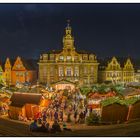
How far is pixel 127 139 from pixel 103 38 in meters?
0.91

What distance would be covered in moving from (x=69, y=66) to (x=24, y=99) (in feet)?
1.64

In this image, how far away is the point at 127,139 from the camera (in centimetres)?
462

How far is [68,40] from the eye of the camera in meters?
4.68

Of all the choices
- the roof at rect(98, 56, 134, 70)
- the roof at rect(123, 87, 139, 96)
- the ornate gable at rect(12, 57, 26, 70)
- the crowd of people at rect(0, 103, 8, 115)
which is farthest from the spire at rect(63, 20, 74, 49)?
the crowd of people at rect(0, 103, 8, 115)

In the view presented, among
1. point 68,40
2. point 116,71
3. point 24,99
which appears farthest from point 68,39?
point 24,99

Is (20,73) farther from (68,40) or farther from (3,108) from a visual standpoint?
(68,40)

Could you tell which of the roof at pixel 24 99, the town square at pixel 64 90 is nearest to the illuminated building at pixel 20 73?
→ the town square at pixel 64 90

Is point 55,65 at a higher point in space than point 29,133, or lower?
higher

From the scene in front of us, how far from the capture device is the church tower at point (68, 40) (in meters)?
4.65

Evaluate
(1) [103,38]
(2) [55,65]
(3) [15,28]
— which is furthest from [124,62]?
(3) [15,28]

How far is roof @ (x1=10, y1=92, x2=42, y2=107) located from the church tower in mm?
490

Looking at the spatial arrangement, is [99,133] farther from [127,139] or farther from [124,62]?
[124,62]

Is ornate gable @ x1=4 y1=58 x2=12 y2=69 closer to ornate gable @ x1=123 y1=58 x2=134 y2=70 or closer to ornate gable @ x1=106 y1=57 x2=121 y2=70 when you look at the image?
ornate gable @ x1=106 y1=57 x2=121 y2=70

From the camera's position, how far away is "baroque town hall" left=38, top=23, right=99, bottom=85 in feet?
15.4
